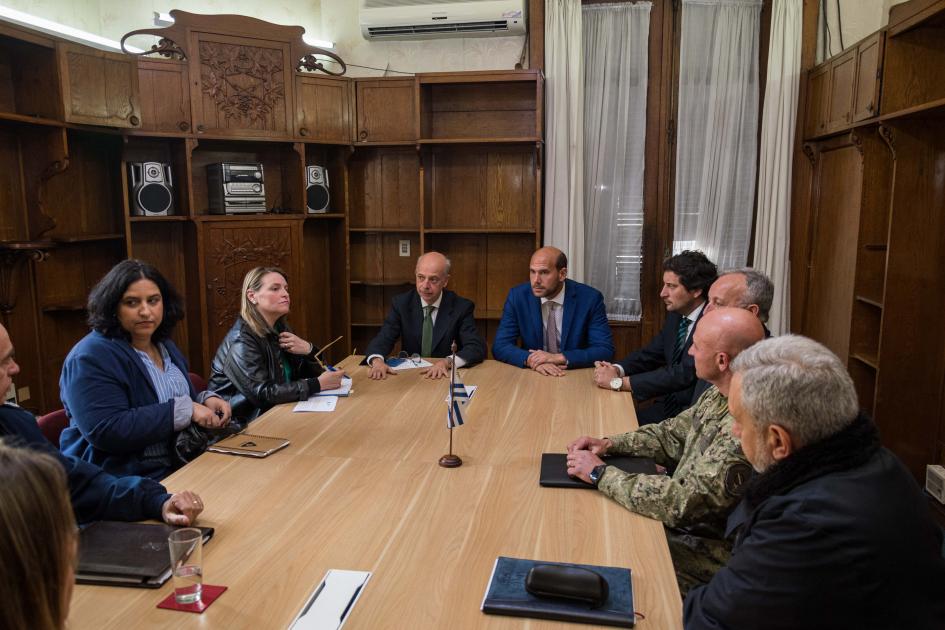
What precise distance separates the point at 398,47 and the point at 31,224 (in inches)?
106

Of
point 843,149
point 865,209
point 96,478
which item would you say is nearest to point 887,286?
point 865,209

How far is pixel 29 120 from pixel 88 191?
82 cm

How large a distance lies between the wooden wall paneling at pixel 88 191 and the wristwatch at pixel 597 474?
3.66 metres

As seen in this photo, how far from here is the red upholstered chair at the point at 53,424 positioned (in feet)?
8.14

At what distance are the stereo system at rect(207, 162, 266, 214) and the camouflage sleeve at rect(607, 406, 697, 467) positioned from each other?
338 cm

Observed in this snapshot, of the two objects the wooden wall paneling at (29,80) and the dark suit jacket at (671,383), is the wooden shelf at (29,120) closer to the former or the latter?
the wooden wall paneling at (29,80)

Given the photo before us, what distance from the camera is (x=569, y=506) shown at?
1995 mm

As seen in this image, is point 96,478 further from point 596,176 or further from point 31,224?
point 596,176

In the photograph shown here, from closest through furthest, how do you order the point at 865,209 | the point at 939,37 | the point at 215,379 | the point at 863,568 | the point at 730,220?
the point at 863,568 < the point at 215,379 < the point at 939,37 < the point at 865,209 < the point at 730,220

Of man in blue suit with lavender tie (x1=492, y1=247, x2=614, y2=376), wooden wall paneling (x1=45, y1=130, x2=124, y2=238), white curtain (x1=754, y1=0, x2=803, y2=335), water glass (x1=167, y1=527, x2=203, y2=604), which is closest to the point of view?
water glass (x1=167, y1=527, x2=203, y2=604)

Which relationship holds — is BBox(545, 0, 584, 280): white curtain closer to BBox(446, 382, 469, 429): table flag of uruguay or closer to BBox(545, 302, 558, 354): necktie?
BBox(545, 302, 558, 354): necktie

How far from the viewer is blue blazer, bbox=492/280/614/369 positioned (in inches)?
156

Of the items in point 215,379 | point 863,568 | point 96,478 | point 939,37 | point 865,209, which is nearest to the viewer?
point 863,568

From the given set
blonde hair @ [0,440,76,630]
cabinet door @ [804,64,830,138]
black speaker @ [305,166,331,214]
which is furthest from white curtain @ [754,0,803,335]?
blonde hair @ [0,440,76,630]
